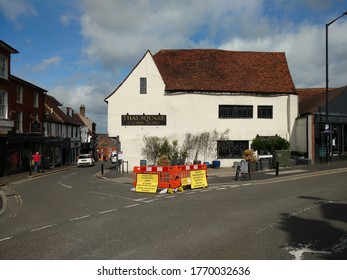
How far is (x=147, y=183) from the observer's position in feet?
52.0

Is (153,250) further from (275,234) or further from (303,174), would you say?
(303,174)

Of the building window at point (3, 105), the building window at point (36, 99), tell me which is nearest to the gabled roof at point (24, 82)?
the building window at point (36, 99)

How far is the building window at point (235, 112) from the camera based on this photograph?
2814 cm

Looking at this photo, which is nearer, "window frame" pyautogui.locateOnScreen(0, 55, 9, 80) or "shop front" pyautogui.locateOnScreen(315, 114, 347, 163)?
"window frame" pyautogui.locateOnScreen(0, 55, 9, 80)

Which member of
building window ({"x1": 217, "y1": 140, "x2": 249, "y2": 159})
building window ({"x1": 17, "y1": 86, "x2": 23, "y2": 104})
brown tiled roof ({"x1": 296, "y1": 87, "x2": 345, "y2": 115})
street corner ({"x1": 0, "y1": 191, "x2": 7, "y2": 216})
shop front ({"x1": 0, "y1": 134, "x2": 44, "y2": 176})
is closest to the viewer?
street corner ({"x1": 0, "y1": 191, "x2": 7, "y2": 216})

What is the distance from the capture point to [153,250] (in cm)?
647

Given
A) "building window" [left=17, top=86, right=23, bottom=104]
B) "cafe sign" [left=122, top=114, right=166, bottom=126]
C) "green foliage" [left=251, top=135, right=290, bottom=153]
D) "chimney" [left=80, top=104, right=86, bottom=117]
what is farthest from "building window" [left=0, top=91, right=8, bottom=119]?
"chimney" [left=80, top=104, right=86, bottom=117]

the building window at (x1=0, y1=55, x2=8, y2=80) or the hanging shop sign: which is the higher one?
the building window at (x1=0, y1=55, x2=8, y2=80)

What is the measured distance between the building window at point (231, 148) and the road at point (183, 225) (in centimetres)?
1302

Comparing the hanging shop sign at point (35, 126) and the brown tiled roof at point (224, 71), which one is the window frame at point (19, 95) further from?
the brown tiled roof at point (224, 71)

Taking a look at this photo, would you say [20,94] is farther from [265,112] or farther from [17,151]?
[265,112]

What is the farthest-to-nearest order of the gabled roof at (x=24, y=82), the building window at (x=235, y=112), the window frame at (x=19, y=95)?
1. the window frame at (x=19, y=95)
2. the building window at (x=235, y=112)
3. the gabled roof at (x=24, y=82)

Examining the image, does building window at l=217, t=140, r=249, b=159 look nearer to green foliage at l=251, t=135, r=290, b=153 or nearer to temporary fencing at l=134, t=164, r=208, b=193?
green foliage at l=251, t=135, r=290, b=153

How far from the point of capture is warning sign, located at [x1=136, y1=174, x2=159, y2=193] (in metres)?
15.7
